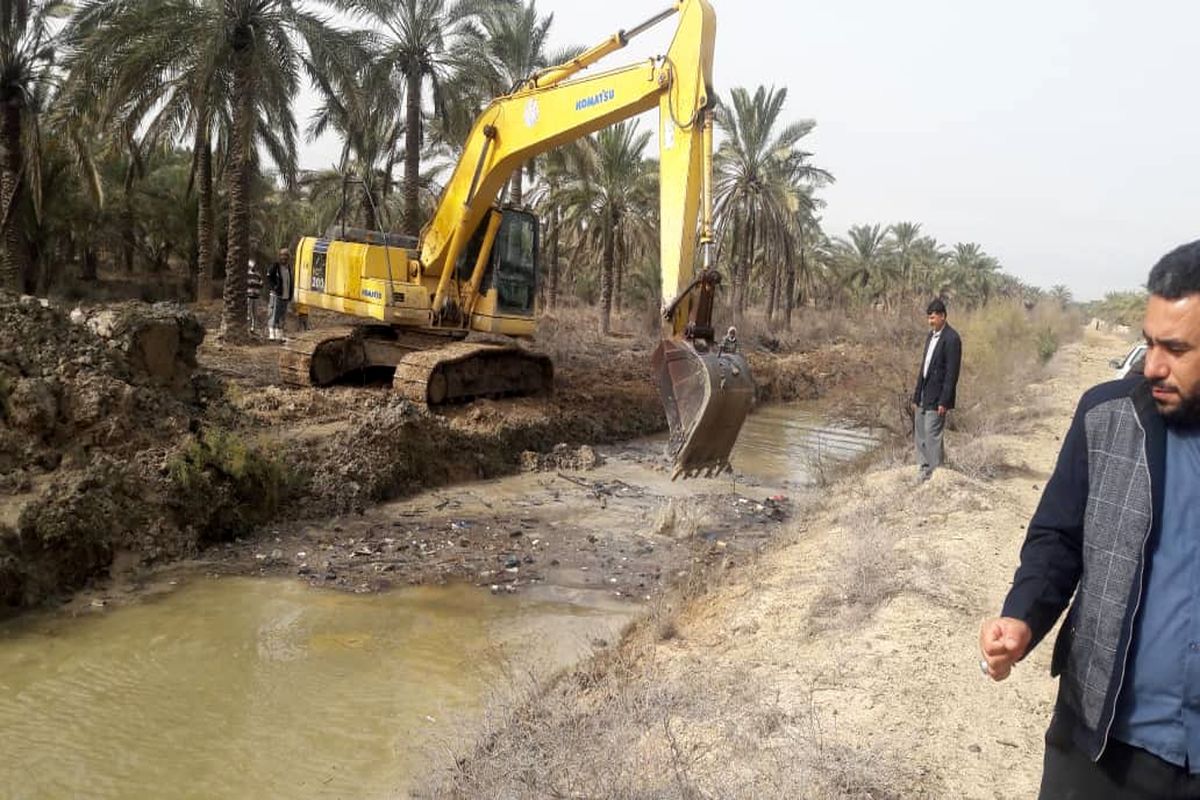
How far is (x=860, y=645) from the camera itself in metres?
4.71

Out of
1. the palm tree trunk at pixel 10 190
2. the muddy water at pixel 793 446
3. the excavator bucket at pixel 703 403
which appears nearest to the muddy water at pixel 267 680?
the excavator bucket at pixel 703 403

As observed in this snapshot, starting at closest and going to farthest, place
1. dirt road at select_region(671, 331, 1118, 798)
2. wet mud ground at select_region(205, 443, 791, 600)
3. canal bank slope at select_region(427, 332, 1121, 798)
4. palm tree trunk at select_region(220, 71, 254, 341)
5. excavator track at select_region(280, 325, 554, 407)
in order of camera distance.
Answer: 1. canal bank slope at select_region(427, 332, 1121, 798)
2. dirt road at select_region(671, 331, 1118, 798)
3. wet mud ground at select_region(205, 443, 791, 600)
4. excavator track at select_region(280, 325, 554, 407)
5. palm tree trunk at select_region(220, 71, 254, 341)

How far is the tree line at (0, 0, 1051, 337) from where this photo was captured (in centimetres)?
1530

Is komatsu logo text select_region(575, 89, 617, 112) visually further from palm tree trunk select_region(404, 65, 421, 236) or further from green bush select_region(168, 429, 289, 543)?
palm tree trunk select_region(404, 65, 421, 236)

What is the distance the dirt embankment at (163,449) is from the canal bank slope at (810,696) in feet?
9.34

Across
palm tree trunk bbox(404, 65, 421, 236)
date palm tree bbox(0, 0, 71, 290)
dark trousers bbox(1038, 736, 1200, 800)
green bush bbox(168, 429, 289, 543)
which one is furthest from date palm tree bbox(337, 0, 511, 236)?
dark trousers bbox(1038, 736, 1200, 800)

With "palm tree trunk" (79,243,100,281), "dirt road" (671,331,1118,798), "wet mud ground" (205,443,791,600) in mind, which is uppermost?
"palm tree trunk" (79,243,100,281)

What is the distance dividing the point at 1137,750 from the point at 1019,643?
0.32 m

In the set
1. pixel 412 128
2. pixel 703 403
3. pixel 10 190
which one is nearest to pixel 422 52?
pixel 412 128

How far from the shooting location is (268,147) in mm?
22547

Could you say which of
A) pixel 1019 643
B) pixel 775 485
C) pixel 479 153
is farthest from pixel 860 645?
pixel 479 153

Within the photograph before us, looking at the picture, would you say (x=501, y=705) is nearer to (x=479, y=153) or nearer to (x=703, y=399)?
(x=703, y=399)

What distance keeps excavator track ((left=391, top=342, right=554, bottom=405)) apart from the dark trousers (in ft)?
31.8

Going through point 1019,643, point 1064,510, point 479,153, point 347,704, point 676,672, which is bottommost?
point 347,704
